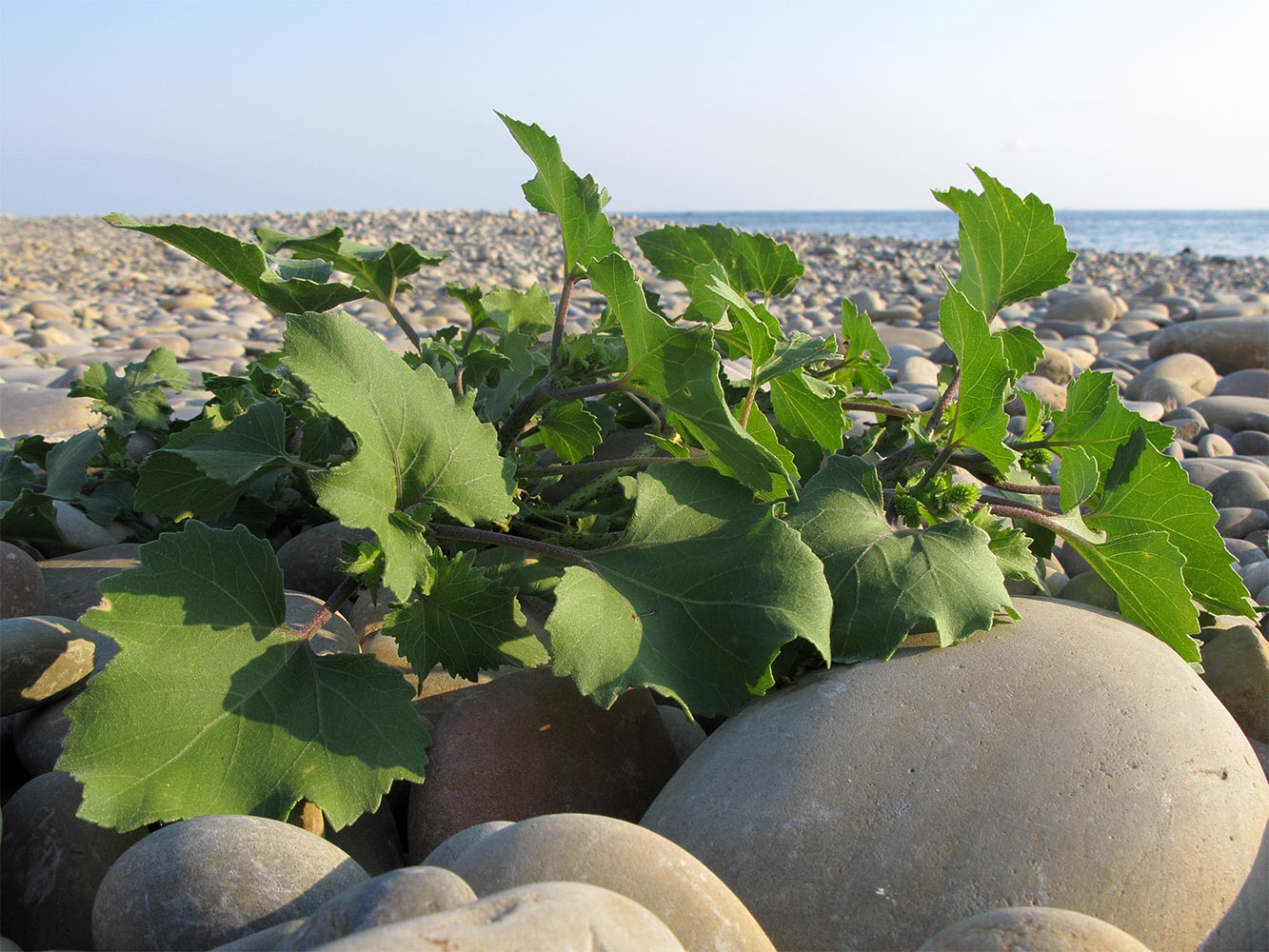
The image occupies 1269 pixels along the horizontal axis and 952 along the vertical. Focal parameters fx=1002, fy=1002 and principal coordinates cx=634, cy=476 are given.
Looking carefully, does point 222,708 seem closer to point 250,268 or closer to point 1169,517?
point 250,268

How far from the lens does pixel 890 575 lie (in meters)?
1.59

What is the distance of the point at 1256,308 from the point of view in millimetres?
8680

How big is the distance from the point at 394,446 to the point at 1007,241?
1.23 m

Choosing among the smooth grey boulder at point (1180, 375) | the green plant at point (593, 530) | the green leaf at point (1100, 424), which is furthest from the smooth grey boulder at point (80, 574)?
the smooth grey boulder at point (1180, 375)

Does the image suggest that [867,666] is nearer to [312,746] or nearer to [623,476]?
[623,476]

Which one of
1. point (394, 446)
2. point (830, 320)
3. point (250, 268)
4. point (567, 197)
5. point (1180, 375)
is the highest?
point (567, 197)

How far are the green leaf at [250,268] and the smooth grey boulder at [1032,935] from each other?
1.40 meters

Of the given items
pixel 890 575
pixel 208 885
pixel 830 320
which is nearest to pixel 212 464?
pixel 208 885

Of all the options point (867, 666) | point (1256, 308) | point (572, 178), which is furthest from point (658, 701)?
point (1256, 308)

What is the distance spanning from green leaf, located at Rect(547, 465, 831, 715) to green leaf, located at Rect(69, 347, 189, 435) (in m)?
1.31

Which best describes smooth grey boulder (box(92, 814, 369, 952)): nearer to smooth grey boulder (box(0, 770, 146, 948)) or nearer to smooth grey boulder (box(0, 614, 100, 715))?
smooth grey boulder (box(0, 770, 146, 948))

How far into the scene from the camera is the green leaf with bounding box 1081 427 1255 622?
170 centimetres

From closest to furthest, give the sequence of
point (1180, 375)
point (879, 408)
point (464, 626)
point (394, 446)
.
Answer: point (394, 446) < point (464, 626) < point (879, 408) < point (1180, 375)

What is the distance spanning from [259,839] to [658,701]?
2.77 ft
